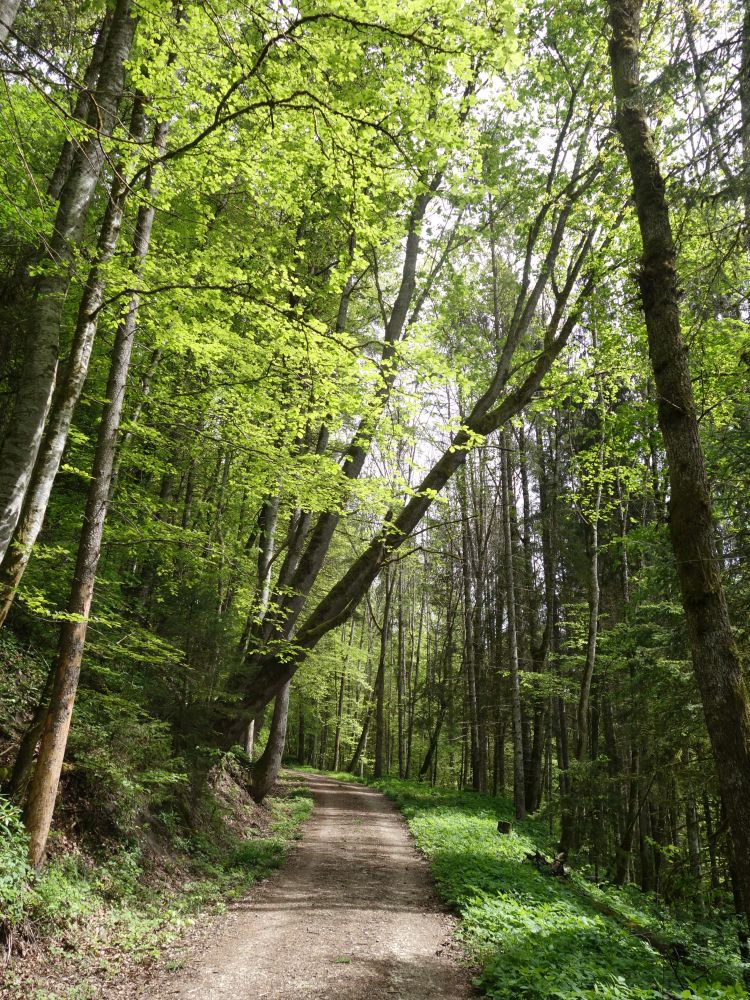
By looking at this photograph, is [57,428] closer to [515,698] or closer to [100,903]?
[100,903]

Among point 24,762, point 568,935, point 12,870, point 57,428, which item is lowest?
point 568,935

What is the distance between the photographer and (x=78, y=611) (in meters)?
5.45

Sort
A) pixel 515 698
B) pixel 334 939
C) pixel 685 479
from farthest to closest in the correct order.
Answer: pixel 515 698 < pixel 334 939 < pixel 685 479

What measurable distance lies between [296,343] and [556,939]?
21.2ft

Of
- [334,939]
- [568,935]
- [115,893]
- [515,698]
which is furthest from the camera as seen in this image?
[515,698]

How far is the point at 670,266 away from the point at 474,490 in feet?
50.1

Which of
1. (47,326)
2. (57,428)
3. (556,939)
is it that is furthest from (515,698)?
(47,326)

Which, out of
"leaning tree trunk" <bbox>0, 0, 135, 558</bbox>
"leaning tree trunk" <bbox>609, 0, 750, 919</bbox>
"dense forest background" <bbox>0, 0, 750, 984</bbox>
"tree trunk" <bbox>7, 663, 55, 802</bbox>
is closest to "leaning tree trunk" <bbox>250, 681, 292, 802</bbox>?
"dense forest background" <bbox>0, 0, 750, 984</bbox>

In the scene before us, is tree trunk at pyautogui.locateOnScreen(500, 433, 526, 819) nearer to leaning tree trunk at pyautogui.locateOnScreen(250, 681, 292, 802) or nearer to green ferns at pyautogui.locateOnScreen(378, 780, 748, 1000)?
green ferns at pyautogui.locateOnScreen(378, 780, 748, 1000)

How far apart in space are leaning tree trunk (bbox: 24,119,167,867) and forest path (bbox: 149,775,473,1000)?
69.0 inches

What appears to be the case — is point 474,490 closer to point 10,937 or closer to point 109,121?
point 109,121

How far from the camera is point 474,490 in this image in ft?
67.4

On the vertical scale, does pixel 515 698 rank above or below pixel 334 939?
above

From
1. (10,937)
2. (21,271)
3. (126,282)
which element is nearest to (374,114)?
(126,282)
